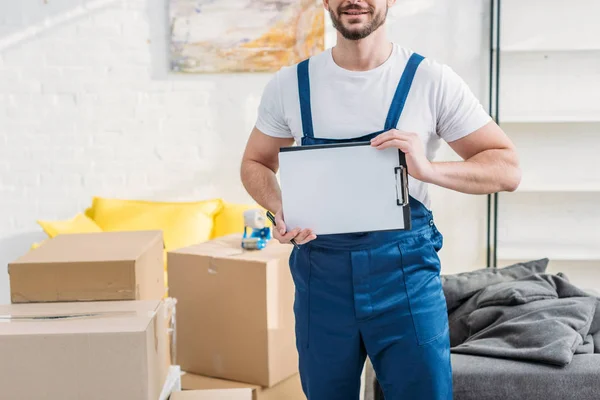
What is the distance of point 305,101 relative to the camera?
5.49 ft

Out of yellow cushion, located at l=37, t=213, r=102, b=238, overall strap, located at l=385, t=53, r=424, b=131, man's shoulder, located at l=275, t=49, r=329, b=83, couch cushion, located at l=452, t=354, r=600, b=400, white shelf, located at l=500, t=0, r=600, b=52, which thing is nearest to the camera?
overall strap, located at l=385, t=53, r=424, b=131

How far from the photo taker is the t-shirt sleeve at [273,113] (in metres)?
1.74

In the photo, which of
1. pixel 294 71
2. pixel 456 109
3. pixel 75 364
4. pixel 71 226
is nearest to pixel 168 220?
pixel 71 226

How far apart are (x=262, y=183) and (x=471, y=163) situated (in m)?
0.51

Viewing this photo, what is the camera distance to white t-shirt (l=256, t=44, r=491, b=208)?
1609mm

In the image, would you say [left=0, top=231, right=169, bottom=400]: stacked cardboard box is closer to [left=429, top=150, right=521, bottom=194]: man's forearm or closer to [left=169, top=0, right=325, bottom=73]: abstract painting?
[left=429, top=150, right=521, bottom=194]: man's forearm

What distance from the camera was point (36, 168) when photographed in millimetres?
3947

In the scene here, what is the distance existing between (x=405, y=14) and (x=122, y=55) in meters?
1.51

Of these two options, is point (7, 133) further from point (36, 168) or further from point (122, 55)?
point (122, 55)

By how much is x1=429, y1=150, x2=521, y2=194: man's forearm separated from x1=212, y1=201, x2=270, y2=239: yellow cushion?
6.73 feet

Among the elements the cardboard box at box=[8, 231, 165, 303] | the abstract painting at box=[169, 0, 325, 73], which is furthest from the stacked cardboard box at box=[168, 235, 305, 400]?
the abstract painting at box=[169, 0, 325, 73]

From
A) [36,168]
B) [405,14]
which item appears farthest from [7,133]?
[405,14]

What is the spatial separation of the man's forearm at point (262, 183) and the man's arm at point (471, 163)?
38 cm

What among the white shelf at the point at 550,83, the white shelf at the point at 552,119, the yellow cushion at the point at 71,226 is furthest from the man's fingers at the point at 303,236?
the white shelf at the point at 550,83
